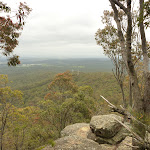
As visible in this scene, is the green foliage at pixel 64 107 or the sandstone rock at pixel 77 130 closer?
the sandstone rock at pixel 77 130

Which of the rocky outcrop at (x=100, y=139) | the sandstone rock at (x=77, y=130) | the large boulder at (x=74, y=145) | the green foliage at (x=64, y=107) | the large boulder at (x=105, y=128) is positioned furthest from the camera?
the green foliage at (x=64, y=107)

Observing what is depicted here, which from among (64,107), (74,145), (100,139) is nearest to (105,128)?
(100,139)

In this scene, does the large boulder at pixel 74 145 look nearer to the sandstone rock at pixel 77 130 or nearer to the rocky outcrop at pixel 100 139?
the rocky outcrop at pixel 100 139

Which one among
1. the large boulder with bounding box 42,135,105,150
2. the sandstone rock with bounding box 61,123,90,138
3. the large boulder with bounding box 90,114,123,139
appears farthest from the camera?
the sandstone rock with bounding box 61,123,90,138

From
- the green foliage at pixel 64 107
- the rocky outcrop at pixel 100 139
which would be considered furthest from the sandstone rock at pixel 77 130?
the green foliage at pixel 64 107

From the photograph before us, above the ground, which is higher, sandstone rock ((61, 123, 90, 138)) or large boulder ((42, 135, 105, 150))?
large boulder ((42, 135, 105, 150))

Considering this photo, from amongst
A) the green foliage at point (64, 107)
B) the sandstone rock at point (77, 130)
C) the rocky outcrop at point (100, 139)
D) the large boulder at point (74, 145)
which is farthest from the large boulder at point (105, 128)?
the green foliage at point (64, 107)

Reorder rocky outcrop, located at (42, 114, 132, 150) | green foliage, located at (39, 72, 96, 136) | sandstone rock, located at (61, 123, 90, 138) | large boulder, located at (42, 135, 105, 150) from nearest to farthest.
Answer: large boulder, located at (42, 135, 105, 150), rocky outcrop, located at (42, 114, 132, 150), sandstone rock, located at (61, 123, 90, 138), green foliage, located at (39, 72, 96, 136)

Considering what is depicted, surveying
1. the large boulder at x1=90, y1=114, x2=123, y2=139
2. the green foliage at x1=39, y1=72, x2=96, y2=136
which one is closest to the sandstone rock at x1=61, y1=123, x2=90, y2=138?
the large boulder at x1=90, y1=114, x2=123, y2=139

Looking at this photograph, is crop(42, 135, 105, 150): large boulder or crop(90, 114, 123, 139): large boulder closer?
crop(42, 135, 105, 150): large boulder

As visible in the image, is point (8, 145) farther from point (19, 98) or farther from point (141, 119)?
point (141, 119)

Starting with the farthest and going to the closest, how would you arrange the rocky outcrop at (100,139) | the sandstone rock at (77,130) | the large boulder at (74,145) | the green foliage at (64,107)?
the green foliage at (64,107), the sandstone rock at (77,130), the rocky outcrop at (100,139), the large boulder at (74,145)

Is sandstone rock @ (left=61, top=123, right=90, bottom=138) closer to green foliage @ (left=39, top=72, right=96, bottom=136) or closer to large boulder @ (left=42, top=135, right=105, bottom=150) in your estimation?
green foliage @ (left=39, top=72, right=96, bottom=136)

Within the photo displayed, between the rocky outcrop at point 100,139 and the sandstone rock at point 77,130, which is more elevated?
the rocky outcrop at point 100,139
